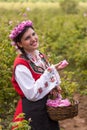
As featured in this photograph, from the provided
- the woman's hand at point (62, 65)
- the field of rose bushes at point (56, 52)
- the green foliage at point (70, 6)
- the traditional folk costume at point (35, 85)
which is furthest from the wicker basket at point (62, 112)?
the green foliage at point (70, 6)

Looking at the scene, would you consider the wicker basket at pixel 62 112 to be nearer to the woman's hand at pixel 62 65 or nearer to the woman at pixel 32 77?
the woman at pixel 32 77

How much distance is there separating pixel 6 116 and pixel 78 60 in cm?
325

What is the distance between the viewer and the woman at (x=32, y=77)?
11.8 feet

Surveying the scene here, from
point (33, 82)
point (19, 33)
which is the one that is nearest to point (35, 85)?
point (33, 82)

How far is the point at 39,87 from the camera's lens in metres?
3.61

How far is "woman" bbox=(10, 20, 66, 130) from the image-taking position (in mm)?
3602

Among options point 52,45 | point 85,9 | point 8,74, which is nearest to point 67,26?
point 52,45

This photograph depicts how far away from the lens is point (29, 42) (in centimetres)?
366

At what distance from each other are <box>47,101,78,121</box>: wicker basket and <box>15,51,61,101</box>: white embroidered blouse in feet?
0.48

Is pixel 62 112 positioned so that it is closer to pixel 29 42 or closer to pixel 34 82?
pixel 34 82

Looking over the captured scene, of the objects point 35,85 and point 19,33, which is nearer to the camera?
point 35,85

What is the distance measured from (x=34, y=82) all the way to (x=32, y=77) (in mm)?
43

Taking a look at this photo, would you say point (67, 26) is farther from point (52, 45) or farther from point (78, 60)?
point (78, 60)

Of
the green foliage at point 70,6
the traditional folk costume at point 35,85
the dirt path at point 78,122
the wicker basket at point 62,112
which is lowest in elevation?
the dirt path at point 78,122
